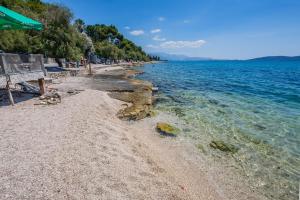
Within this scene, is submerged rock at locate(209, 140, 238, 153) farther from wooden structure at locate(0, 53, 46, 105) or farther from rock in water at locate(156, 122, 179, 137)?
wooden structure at locate(0, 53, 46, 105)

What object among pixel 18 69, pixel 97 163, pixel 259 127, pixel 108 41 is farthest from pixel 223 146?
pixel 108 41

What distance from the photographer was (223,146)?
26.8ft

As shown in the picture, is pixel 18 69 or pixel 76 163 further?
pixel 18 69

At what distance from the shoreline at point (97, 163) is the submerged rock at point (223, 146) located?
0.96 meters

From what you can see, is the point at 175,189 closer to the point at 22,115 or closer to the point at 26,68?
the point at 22,115

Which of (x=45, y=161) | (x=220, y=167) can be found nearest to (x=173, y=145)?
(x=220, y=167)

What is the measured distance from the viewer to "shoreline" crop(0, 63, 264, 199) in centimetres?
445

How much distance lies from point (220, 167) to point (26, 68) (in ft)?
40.6

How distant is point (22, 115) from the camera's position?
30.1 feet

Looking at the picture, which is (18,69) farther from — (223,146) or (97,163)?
(223,146)

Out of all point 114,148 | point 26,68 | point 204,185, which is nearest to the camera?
point 204,185

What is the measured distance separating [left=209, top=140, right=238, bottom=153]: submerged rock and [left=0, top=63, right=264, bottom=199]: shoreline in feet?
3.15

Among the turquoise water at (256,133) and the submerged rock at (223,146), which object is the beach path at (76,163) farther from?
the submerged rock at (223,146)

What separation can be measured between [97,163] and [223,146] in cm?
549
